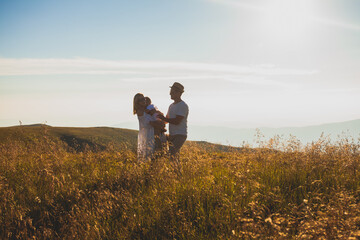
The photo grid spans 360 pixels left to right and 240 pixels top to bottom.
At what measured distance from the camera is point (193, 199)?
3.69m

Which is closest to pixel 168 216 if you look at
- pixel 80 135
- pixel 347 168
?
pixel 347 168

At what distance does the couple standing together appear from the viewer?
6.95m

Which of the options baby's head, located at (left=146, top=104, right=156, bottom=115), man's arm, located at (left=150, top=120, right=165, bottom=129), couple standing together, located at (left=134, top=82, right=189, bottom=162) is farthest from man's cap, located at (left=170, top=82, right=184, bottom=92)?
man's arm, located at (left=150, top=120, right=165, bottom=129)

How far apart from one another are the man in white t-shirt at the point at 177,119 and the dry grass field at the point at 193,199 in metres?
1.33

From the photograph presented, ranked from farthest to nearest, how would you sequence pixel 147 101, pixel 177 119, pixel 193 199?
1. pixel 147 101
2. pixel 177 119
3. pixel 193 199

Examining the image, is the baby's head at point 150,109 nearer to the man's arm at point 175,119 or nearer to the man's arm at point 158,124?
the man's arm at point 158,124

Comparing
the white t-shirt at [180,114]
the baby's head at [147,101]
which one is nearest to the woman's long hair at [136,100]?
the baby's head at [147,101]

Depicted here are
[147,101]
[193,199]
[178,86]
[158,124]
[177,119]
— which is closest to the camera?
[193,199]

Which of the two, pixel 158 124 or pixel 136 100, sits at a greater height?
pixel 136 100

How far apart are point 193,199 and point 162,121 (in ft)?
13.2

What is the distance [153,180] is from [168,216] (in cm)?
133

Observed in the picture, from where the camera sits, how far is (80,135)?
59094 mm

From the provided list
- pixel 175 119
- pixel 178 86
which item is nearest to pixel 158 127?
pixel 175 119

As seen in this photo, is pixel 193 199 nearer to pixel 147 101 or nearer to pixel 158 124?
pixel 158 124
